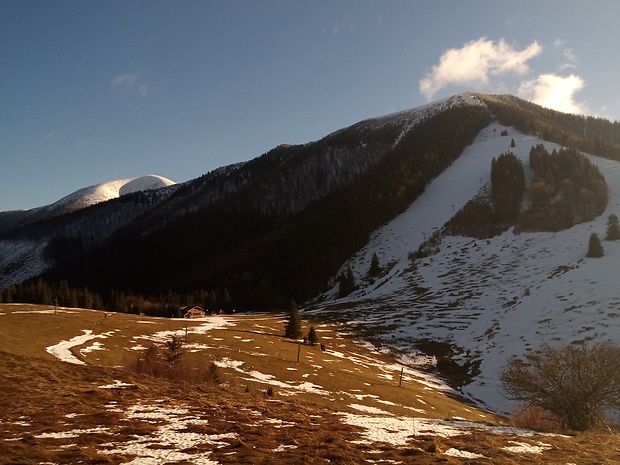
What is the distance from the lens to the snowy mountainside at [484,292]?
6662 cm

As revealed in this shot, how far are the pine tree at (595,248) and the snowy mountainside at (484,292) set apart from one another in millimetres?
1636

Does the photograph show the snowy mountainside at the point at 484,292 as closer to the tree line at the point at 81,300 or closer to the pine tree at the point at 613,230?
the pine tree at the point at 613,230

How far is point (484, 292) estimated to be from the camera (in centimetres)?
9569

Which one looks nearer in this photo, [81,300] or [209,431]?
[209,431]

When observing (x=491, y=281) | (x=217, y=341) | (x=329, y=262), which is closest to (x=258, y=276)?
(x=329, y=262)

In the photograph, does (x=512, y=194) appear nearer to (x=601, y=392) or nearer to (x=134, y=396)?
(x=601, y=392)

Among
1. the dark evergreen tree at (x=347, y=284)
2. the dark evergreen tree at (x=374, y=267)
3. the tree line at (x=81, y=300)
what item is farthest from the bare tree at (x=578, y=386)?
the dark evergreen tree at (x=374, y=267)

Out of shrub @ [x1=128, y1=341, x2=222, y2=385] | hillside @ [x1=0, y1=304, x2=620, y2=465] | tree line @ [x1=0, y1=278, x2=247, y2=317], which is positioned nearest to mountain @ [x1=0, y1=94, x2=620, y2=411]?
tree line @ [x1=0, y1=278, x2=247, y2=317]

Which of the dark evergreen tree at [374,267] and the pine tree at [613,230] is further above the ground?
the pine tree at [613,230]

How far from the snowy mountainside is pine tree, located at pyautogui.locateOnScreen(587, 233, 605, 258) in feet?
5.37

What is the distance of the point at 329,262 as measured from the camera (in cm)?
16050

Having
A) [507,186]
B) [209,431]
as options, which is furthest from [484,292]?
[209,431]

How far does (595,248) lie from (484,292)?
985 inches

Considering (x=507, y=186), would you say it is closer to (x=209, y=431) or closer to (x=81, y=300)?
(x=81, y=300)
